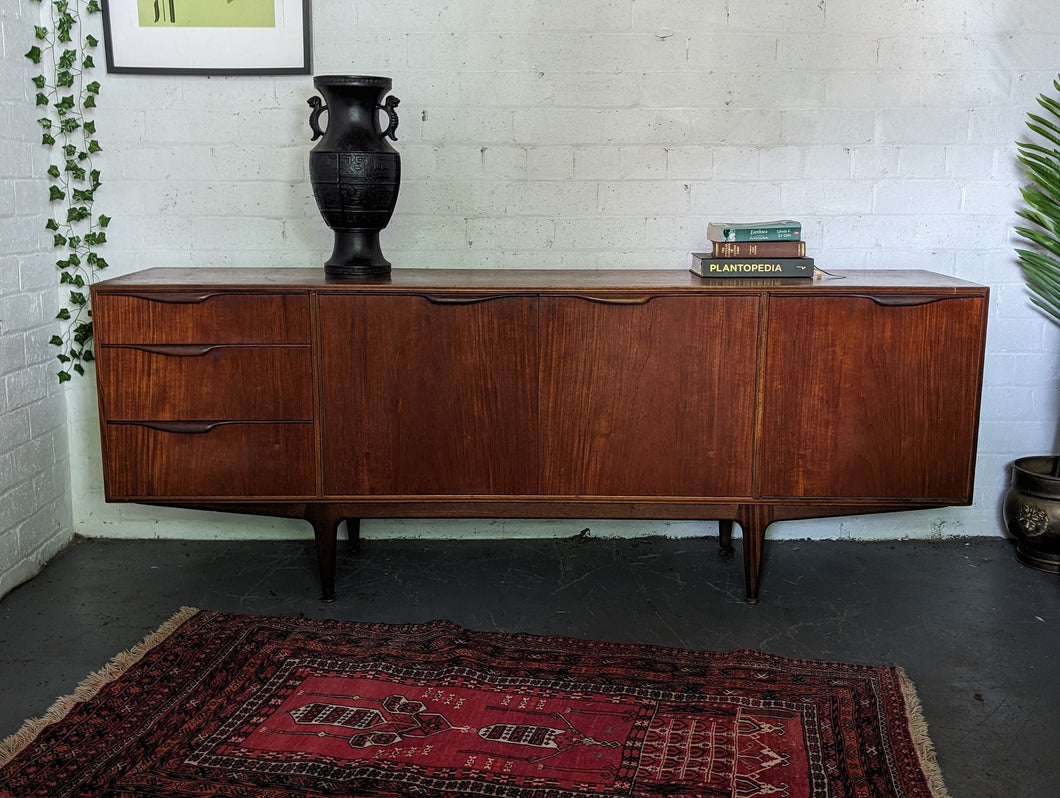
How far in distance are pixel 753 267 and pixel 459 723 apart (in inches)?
58.6

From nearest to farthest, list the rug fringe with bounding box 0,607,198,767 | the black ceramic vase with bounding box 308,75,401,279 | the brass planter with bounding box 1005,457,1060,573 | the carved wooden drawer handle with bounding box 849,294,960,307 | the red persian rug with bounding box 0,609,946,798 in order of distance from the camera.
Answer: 1. the red persian rug with bounding box 0,609,946,798
2. the rug fringe with bounding box 0,607,198,767
3. the carved wooden drawer handle with bounding box 849,294,960,307
4. the black ceramic vase with bounding box 308,75,401,279
5. the brass planter with bounding box 1005,457,1060,573

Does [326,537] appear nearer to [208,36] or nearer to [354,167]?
[354,167]

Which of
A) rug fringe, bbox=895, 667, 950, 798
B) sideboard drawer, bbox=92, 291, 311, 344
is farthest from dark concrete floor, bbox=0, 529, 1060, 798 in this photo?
sideboard drawer, bbox=92, 291, 311, 344

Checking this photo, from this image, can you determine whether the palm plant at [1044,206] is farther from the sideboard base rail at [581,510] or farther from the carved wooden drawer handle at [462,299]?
the carved wooden drawer handle at [462,299]

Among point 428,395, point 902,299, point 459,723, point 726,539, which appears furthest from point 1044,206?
point 459,723

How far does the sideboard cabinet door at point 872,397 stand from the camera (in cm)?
283

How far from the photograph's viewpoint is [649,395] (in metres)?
2.87

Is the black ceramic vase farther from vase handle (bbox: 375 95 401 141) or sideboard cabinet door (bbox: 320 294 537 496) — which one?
sideboard cabinet door (bbox: 320 294 537 496)

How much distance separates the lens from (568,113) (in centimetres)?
331

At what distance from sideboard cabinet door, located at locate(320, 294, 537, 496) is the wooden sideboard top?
41 mm

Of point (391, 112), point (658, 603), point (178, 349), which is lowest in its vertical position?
point (658, 603)

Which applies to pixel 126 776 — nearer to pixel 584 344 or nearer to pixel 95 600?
pixel 95 600

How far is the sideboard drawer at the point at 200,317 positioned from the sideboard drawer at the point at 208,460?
9.3 inches

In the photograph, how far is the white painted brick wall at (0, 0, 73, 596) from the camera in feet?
9.98
